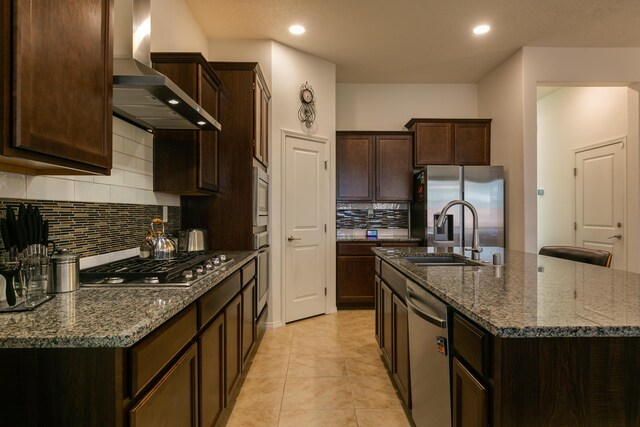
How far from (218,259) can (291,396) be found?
1044mm

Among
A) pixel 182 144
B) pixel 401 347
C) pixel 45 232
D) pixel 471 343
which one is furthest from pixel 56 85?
pixel 401 347

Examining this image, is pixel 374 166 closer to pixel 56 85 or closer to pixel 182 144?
pixel 182 144

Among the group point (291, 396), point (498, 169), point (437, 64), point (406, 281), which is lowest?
point (291, 396)

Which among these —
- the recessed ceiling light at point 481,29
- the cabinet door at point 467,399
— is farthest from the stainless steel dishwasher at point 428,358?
the recessed ceiling light at point 481,29

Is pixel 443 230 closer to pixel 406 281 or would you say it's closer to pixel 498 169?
pixel 498 169

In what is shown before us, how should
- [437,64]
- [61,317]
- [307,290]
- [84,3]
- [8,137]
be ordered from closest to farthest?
1. [8,137]
2. [61,317]
3. [84,3]
4. [307,290]
5. [437,64]

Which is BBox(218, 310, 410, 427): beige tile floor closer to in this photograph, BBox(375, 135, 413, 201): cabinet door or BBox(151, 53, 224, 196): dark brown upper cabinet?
BBox(151, 53, 224, 196): dark brown upper cabinet

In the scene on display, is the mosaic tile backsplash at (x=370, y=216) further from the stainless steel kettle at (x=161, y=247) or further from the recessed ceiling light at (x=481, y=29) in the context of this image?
the stainless steel kettle at (x=161, y=247)

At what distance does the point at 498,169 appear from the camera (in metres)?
4.19

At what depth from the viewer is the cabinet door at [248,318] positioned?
237cm

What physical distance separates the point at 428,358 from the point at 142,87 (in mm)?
1705

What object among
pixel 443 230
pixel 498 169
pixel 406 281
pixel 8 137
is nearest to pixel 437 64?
pixel 498 169

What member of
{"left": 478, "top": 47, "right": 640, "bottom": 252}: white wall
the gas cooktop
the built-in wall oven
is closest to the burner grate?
the gas cooktop

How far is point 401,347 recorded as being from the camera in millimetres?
2027
